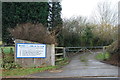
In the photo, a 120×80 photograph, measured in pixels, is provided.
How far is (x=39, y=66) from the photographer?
32.2 feet

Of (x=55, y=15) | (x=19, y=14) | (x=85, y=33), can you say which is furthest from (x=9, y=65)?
(x=85, y=33)

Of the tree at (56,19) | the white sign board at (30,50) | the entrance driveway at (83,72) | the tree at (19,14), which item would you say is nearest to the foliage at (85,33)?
the tree at (56,19)

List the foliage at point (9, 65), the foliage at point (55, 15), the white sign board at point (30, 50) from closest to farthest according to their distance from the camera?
the foliage at point (9, 65)
the white sign board at point (30, 50)
the foliage at point (55, 15)

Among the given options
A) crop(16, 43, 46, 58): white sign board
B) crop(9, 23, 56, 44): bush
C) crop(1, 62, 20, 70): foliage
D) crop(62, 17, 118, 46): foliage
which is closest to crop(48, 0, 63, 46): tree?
crop(62, 17, 118, 46): foliage

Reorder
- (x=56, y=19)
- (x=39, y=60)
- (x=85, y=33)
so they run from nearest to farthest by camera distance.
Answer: (x=39, y=60) < (x=56, y=19) < (x=85, y=33)

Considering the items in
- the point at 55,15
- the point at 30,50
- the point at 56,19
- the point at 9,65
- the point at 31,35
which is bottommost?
the point at 9,65

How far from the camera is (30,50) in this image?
966cm

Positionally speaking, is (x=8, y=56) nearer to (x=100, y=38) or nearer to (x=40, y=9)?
(x=40, y=9)

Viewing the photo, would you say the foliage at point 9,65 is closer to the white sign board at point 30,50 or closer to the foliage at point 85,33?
the white sign board at point 30,50

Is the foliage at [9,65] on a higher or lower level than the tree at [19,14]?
lower

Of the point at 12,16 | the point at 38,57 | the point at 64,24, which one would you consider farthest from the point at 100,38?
the point at 38,57

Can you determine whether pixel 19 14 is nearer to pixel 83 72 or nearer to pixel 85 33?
pixel 83 72

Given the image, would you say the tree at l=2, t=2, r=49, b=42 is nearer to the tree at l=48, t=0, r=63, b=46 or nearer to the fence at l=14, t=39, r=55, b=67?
the tree at l=48, t=0, r=63, b=46

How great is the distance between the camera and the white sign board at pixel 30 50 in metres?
9.50
